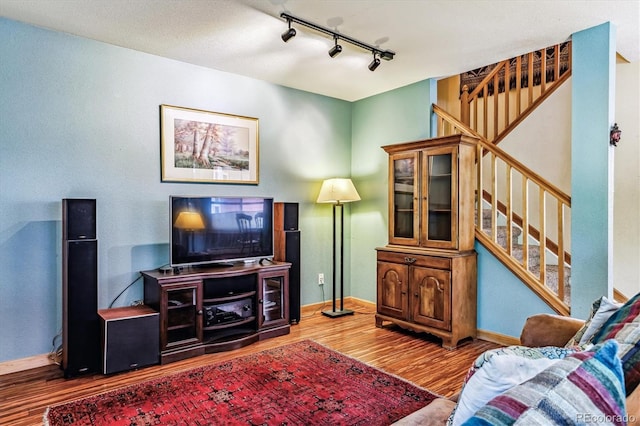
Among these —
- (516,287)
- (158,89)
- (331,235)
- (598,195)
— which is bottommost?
(516,287)

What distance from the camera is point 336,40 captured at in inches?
124

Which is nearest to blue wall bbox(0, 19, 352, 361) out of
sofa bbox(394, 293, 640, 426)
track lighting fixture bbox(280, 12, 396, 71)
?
track lighting fixture bbox(280, 12, 396, 71)

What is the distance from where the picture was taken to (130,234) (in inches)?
138

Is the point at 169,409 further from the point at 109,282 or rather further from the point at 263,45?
the point at 263,45

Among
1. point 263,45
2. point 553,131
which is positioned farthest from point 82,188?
point 553,131

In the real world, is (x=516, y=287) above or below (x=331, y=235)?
below

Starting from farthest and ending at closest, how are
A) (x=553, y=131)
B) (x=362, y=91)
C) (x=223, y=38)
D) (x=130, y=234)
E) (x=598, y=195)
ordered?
(x=362, y=91) < (x=553, y=131) < (x=130, y=234) < (x=223, y=38) < (x=598, y=195)

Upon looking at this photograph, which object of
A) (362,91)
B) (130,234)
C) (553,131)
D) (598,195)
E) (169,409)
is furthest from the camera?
(362,91)

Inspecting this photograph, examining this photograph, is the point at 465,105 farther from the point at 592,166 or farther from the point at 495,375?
the point at 495,375

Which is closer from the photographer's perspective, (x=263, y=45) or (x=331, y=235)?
(x=263, y=45)

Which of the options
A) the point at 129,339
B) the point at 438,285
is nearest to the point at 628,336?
the point at 438,285

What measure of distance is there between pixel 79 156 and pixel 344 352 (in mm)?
2764

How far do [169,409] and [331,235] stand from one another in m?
2.93

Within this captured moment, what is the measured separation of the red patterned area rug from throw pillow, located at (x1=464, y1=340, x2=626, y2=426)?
167cm
